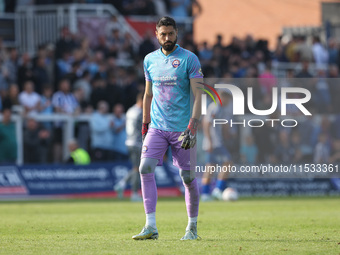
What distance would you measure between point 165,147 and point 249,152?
1291 cm

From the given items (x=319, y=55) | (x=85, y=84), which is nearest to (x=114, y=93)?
(x=85, y=84)

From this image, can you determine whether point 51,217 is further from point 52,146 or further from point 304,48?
point 304,48

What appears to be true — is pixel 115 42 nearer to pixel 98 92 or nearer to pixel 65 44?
pixel 65 44

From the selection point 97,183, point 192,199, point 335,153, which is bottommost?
point 97,183

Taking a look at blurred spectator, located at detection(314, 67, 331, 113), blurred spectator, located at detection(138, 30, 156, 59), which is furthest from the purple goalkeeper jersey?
blurred spectator, located at detection(138, 30, 156, 59)

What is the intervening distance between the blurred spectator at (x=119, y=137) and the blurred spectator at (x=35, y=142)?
1951 mm

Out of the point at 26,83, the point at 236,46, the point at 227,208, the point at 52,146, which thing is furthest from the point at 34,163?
the point at 236,46

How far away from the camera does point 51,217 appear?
13758 millimetres

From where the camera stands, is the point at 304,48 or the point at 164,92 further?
the point at 304,48

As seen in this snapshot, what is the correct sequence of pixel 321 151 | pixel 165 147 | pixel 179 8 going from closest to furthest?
1. pixel 165 147
2. pixel 321 151
3. pixel 179 8

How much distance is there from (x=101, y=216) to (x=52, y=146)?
26.7 feet

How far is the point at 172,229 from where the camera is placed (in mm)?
11125

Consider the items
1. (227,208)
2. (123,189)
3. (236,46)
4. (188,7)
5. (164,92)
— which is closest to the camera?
(164,92)

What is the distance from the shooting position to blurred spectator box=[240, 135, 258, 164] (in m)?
22.0
